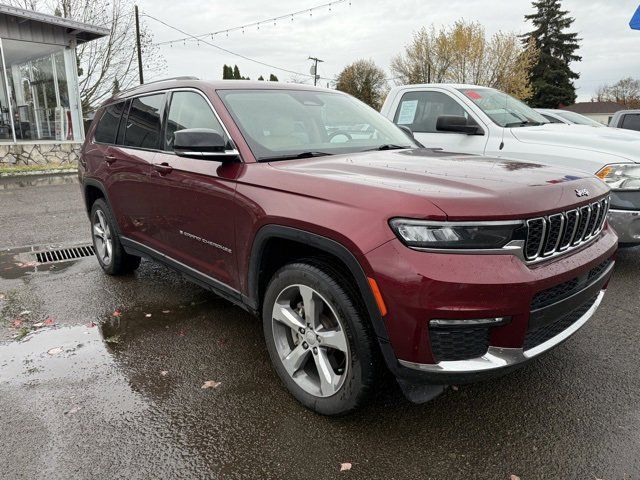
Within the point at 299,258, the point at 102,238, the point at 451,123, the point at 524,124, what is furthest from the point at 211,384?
the point at 524,124

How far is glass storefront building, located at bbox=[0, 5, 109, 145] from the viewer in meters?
15.3

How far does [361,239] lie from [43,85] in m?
18.7

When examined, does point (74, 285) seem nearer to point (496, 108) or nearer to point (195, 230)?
point (195, 230)

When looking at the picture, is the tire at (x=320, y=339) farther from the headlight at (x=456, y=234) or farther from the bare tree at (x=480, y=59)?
the bare tree at (x=480, y=59)

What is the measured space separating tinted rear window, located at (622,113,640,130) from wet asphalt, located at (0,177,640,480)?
7826 millimetres

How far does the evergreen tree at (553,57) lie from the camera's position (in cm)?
A: 4641

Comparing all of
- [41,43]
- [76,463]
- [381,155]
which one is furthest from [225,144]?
[41,43]

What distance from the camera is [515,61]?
35375 mm

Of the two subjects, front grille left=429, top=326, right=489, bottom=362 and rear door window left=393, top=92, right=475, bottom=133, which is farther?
rear door window left=393, top=92, right=475, bottom=133

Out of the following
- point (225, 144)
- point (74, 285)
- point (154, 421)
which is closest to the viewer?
point (154, 421)

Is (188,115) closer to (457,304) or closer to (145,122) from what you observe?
(145,122)

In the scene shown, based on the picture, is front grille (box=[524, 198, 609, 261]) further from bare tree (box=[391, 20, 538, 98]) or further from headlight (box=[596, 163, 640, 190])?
bare tree (box=[391, 20, 538, 98])

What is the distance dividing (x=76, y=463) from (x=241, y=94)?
237 cm

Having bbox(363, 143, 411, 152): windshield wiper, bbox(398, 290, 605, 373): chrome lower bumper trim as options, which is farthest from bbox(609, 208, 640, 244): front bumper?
bbox(398, 290, 605, 373): chrome lower bumper trim
